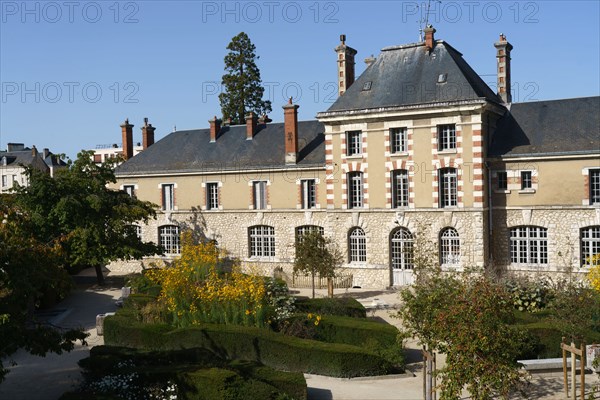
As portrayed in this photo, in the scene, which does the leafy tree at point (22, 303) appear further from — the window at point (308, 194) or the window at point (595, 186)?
the window at point (595, 186)

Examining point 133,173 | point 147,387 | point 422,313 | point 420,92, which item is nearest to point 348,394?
point 422,313

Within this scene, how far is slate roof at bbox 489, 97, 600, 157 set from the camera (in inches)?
987

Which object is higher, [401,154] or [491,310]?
[401,154]

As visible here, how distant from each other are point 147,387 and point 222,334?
11.3 feet

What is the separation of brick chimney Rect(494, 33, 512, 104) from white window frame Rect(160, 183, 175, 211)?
54.5 ft

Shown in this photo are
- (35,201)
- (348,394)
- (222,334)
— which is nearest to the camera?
(348,394)

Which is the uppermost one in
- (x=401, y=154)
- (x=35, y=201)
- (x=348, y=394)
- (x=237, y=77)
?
(x=237, y=77)

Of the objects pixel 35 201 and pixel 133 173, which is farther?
pixel 133 173

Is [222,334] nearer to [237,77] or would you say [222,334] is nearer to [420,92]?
[420,92]

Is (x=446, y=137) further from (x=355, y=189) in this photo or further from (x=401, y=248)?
(x=401, y=248)

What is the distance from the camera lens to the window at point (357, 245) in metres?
27.6

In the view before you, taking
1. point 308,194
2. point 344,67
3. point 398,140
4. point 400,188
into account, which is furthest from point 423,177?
point 344,67

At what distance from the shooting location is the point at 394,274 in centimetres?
2697

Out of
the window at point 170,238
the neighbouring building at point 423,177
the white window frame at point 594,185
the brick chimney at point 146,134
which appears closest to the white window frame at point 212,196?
the neighbouring building at point 423,177
